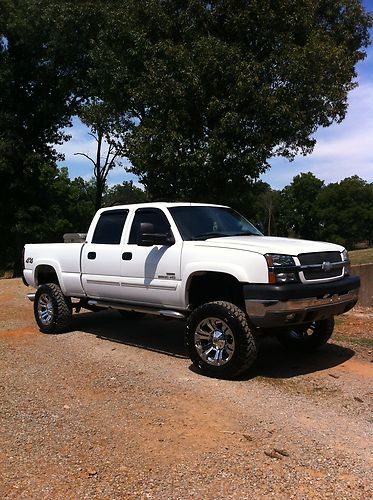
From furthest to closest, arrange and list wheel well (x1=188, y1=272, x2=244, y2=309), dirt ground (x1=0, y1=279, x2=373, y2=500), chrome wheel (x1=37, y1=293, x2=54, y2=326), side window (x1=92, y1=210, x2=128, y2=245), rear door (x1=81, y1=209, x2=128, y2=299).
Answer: chrome wheel (x1=37, y1=293, x2=54, y2=326)
side window (x1=92, y1=210, x2=128, y2=245)
rear door (x1=81, y1=209, x2=128, y2=299)
wheel well (x1=188, y1=272, x2=244, y2=309)
dirt ground (x1=0, y1=279, x2=373, y2=500)

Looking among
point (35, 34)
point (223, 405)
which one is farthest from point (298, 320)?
point (35, 34)

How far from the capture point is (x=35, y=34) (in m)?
23.3

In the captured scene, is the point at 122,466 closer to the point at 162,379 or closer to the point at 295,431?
the point at 295,431

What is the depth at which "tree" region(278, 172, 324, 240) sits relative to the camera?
286ft

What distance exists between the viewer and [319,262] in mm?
5996

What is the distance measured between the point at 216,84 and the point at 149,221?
29.9 ft

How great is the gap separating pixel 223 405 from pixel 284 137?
12314 mm

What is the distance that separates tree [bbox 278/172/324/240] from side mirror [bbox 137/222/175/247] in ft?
268

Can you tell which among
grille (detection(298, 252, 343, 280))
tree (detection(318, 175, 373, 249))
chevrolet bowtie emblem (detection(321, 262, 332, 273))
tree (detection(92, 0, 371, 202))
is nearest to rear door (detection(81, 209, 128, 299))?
grille (detection(298, 252, 343, 280))

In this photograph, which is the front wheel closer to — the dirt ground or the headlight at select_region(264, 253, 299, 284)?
the dirt ground

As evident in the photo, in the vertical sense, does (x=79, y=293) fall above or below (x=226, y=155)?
below

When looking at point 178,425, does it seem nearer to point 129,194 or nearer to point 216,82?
point 216,82

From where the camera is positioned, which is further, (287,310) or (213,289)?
(213,289)

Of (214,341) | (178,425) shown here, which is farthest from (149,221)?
(178,425)
